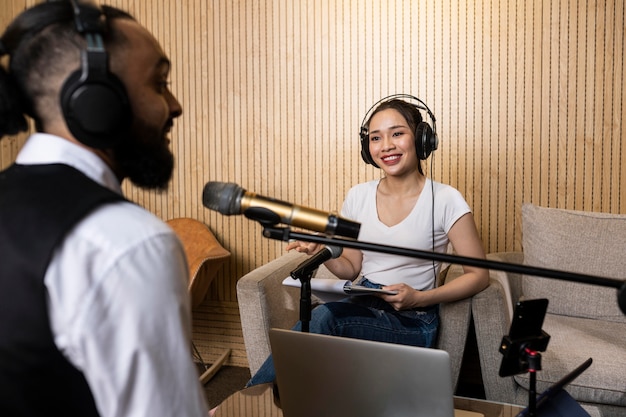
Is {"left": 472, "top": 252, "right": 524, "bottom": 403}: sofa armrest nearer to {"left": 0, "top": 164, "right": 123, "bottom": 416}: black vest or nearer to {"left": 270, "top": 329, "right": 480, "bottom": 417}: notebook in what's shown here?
{"left": 270, "top": 329, "right": 480, "bottom": 417}: notebook

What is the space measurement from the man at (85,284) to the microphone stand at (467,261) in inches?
8.0

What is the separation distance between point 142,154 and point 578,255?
2170 millimetres

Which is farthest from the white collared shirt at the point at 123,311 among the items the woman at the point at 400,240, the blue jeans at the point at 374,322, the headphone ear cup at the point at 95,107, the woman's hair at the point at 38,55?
the blue jeans at the point at 374,322

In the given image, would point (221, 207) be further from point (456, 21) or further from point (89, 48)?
point (456, 21)

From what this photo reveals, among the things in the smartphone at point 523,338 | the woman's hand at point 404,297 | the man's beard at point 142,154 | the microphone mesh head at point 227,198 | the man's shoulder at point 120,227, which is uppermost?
the man's beard at point 142,154

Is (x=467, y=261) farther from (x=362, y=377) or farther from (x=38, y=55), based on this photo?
(x=38, y=55)

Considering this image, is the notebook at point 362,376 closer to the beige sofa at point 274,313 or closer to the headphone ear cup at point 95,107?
the headphone ear cup at point 95,107

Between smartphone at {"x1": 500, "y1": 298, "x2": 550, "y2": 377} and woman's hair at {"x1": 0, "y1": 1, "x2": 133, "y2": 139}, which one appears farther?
smartphone at {"x1": 500, "y1": 298, "x2": 550, "y2": 377}

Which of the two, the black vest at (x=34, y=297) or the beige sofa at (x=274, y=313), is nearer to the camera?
the black vest at (x=34, y=297)

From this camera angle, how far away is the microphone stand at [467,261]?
79 centimetres

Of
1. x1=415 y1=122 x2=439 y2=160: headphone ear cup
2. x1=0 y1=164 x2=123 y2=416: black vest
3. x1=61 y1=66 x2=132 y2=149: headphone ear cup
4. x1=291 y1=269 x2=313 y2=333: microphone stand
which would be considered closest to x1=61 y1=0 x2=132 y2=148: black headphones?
x1=61 y1=66 x2=132 y2=149: headphone ear cup

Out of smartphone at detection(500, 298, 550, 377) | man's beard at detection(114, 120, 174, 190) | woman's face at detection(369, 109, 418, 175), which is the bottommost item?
smartphone at detection(500, 298, 550, 377)

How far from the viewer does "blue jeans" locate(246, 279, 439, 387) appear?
2047mm

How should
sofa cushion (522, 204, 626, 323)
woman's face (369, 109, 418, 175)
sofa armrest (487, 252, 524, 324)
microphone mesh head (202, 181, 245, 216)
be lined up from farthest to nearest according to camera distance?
sofa armrest (487, 252, 524, 324) < sofa cushion (522, 204, 626, 323) < woman's face (369, 109, 418, 175) < microphone mesh head (202, 181, 245, 216)
